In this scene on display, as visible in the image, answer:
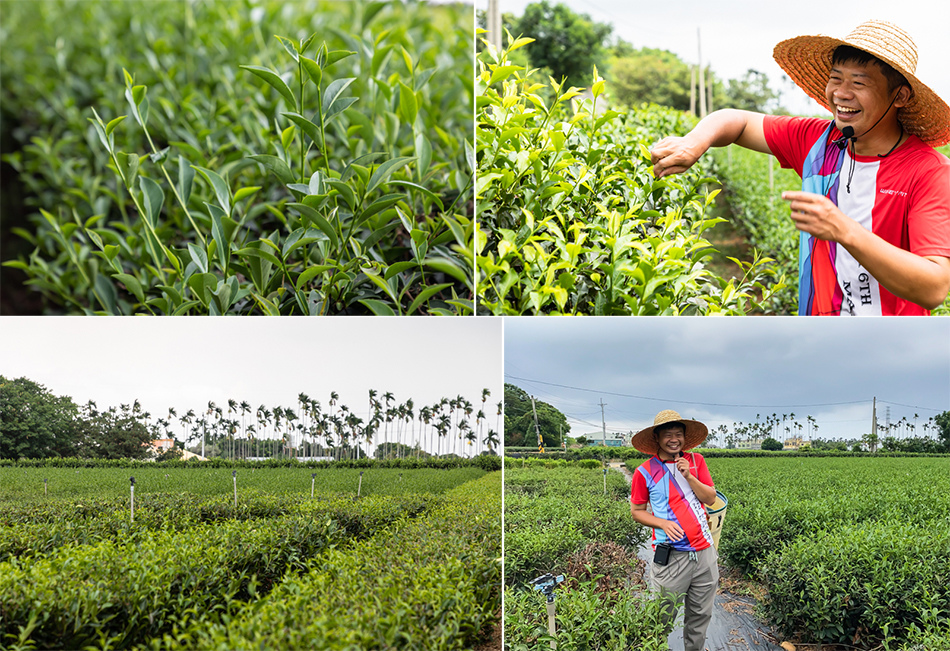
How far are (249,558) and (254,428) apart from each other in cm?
38

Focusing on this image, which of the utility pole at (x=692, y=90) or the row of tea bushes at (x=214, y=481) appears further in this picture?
the utility pole at (x=692, y=90)

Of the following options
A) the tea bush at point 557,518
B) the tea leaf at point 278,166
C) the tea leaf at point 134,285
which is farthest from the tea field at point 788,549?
the tea leaf at point 134,285

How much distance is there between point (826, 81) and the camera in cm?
162

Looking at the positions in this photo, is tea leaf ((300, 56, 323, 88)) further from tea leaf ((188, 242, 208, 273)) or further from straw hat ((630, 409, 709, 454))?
straw hat ((630, 409, 709, 454))

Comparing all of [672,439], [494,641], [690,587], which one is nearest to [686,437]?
[672,439]

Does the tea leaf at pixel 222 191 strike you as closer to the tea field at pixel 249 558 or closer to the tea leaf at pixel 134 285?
the tea leaf at pixel 134 285

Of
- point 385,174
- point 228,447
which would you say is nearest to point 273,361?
point 228,447

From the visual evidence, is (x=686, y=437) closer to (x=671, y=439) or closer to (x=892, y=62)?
(x=671, y=439)

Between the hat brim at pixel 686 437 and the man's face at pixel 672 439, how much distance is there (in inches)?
0.5

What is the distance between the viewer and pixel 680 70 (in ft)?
6.54

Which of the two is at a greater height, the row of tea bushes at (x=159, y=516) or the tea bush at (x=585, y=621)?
the row of tea bushes at (x=159, y=516)

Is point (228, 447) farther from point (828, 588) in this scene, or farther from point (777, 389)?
point (828, 588)

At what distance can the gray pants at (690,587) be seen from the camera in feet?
5.61

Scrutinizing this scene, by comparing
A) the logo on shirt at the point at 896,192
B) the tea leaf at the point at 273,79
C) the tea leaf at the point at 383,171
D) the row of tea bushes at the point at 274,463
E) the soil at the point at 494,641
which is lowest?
the soil at the point at 494,641
